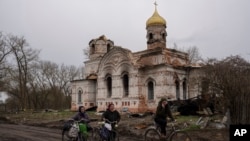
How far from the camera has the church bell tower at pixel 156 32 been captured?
3412cm

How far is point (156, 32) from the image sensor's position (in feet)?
112

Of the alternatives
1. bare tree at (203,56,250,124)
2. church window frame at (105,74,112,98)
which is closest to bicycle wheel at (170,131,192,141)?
bare tree at (203,56,250,124)

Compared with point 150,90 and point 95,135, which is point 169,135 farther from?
point 150,90

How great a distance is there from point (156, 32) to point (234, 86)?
2061cm

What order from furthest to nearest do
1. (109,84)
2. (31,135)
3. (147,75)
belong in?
(109,84), (147,75), (31,135)

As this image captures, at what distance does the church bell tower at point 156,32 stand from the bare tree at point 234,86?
18.5 meters

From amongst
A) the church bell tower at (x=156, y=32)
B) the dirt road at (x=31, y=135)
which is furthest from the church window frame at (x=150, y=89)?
the dirt road at (x=31, y=135)

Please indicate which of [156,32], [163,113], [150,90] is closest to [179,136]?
[163,113]

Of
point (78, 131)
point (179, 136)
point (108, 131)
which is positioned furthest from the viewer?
point (78, 131)

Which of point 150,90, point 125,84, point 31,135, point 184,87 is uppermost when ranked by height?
point 125,84

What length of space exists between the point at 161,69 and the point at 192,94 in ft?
14.8

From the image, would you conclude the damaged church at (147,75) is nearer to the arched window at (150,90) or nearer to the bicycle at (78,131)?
the arched window at (150,90)

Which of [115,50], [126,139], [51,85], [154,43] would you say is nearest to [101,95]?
[115,50]

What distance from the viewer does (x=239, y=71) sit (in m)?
14.6
